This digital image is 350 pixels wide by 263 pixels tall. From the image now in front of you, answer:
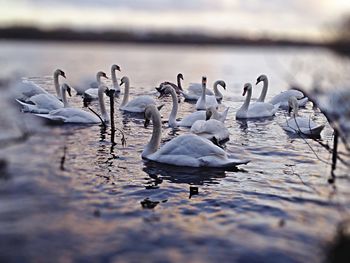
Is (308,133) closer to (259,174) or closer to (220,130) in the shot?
(220,130)

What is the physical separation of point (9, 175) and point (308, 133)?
616cm

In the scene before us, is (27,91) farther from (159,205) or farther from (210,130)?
(159,205)

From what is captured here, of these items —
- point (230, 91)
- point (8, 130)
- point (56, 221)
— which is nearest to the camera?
point (56, 221)

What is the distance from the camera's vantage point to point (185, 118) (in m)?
10.5

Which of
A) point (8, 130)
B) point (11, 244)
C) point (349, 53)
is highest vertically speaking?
point (349, 53)

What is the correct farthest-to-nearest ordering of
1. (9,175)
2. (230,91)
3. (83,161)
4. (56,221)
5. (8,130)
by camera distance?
(230,91) < (8,130) < (83,161) < (9,175) < (56,221)

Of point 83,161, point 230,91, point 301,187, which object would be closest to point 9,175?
point 83,161

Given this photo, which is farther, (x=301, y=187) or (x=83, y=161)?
(x=83, y=161)

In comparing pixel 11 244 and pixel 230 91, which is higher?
pixel 230 91

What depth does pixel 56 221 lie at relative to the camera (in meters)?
5.04

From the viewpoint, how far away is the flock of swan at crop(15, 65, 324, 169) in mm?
7219

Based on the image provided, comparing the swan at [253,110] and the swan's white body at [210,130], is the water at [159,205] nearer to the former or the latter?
the swan's white body at [210,130]

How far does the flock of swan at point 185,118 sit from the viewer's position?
7.22 m

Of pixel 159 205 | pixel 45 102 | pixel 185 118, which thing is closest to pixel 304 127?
pixel 185 118
